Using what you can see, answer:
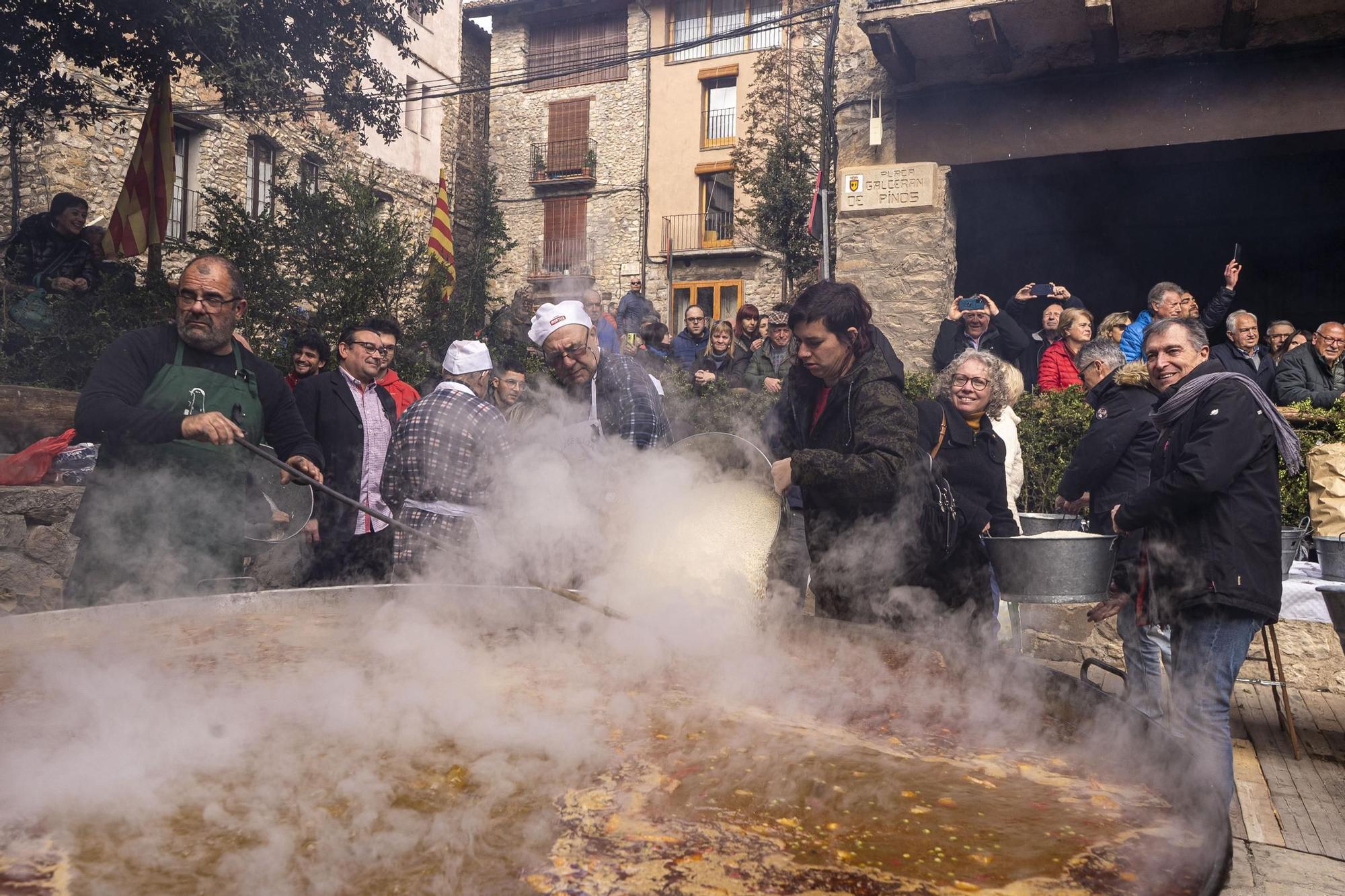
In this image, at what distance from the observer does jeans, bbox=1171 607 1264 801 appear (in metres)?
2.88

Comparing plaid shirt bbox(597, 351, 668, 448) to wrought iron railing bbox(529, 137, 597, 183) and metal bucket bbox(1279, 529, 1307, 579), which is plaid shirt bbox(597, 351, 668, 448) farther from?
wrought iron railing bbox(529, 137, 597, 183)

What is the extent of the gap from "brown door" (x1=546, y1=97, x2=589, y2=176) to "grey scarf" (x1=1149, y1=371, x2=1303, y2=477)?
21.7m

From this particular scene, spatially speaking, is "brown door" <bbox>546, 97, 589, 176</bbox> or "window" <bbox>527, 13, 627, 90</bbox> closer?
"window" <bbox>527, 13, 627, 90</bbox>

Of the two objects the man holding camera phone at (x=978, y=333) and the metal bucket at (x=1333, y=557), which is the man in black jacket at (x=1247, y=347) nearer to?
the man holding camera phone at (x=978, y=333)

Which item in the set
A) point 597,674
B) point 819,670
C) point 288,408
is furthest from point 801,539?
point 288,408

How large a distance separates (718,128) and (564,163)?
4.27 metres

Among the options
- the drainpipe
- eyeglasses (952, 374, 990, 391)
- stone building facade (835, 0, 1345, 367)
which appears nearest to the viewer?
eyeglasses (952, 374, 990, 391)

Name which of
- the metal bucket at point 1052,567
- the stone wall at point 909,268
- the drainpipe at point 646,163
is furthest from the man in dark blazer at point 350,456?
the drainpipe at point 646,163

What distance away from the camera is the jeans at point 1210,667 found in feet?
9.44

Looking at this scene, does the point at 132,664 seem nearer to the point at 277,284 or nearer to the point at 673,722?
the point at 673,722

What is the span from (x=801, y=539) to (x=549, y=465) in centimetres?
95

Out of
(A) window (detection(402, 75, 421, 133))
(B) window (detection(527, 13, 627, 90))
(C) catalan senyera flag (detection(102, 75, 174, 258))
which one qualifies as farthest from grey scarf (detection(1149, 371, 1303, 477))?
(B) window (detection(527, 13, 627, 90))

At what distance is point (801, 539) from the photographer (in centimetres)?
333

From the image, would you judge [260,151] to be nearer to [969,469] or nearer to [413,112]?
[413,112]
